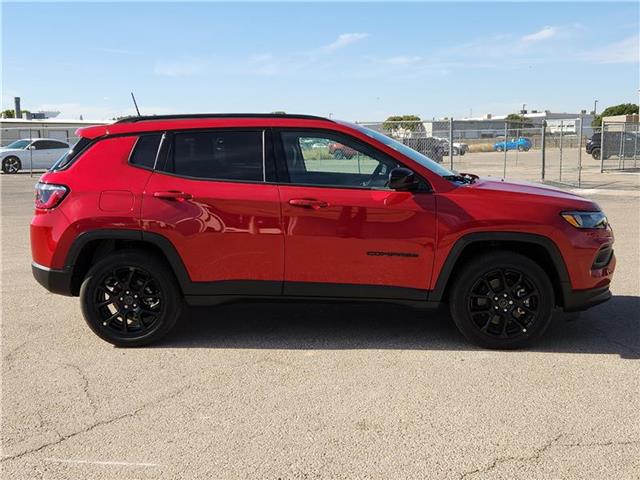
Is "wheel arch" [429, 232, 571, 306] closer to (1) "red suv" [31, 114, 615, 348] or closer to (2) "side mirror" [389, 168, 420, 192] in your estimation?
(1) "red suv" [31, 114, 615, 348]

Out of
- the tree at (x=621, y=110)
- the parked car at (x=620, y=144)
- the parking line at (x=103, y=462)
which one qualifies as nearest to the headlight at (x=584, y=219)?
the parking line at (x=103, y=462)

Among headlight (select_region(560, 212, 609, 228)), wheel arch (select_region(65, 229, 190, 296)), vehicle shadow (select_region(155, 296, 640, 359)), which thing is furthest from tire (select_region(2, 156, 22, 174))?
headlight (select_region(560, 212, 609, 228))

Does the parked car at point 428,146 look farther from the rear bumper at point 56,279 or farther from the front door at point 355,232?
the rear bumper at point 56,279

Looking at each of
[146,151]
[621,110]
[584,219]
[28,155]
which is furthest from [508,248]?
[621,110]

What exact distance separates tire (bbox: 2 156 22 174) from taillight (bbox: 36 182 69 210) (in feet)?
77.4

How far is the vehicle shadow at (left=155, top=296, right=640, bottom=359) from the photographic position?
4762 mm

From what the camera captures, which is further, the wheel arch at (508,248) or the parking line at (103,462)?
the wheel arch at (508,248)

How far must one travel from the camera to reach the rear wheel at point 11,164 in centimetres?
2539

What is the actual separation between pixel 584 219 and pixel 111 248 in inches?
148

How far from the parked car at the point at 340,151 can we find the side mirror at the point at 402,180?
17.6 inches

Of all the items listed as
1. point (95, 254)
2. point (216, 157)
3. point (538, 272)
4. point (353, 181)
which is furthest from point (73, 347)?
point (538, 272)

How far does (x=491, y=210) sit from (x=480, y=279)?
21.1 inches

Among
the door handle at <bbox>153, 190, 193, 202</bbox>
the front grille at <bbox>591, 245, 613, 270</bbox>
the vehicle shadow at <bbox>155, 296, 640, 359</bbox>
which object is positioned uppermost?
the door handle at <bbox>153, 190, 193, 202</bbox>

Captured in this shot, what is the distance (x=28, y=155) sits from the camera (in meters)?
25.5
